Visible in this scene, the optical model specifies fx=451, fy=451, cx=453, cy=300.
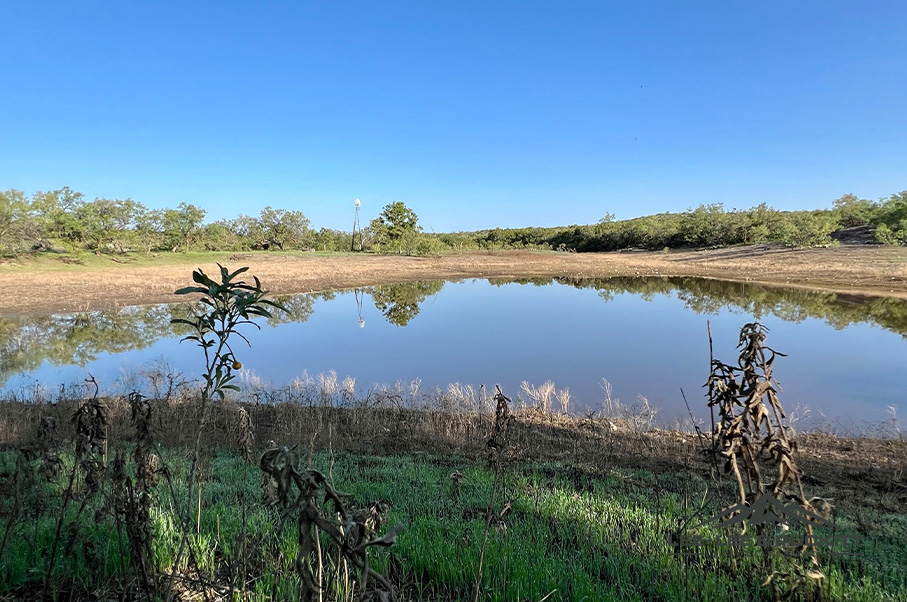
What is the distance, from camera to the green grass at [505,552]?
2.41 m

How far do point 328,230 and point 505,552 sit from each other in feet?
258

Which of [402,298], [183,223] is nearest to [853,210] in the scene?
[402,298]

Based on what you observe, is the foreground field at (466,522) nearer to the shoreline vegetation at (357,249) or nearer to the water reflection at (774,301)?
the water reflection at (774,301)

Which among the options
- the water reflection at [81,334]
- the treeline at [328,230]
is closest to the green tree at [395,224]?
the treeline at [328,230]

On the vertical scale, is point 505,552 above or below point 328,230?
below

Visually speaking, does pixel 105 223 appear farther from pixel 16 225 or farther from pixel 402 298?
pixel 402 298

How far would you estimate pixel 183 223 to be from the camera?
178 ft

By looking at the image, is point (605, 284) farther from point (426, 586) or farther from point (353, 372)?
point (426, 586)

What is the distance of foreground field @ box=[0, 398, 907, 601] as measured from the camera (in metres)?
2.37

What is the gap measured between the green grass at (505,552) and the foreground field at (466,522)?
1 centimetres

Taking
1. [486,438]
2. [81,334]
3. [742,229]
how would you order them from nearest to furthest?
[486,438] < [81,334] < [742,229]

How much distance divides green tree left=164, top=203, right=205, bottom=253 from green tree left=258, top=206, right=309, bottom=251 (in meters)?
13.1

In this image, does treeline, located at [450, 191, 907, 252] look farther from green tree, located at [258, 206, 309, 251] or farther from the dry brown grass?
the dry brown grass

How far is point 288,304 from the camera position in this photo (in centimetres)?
2408
